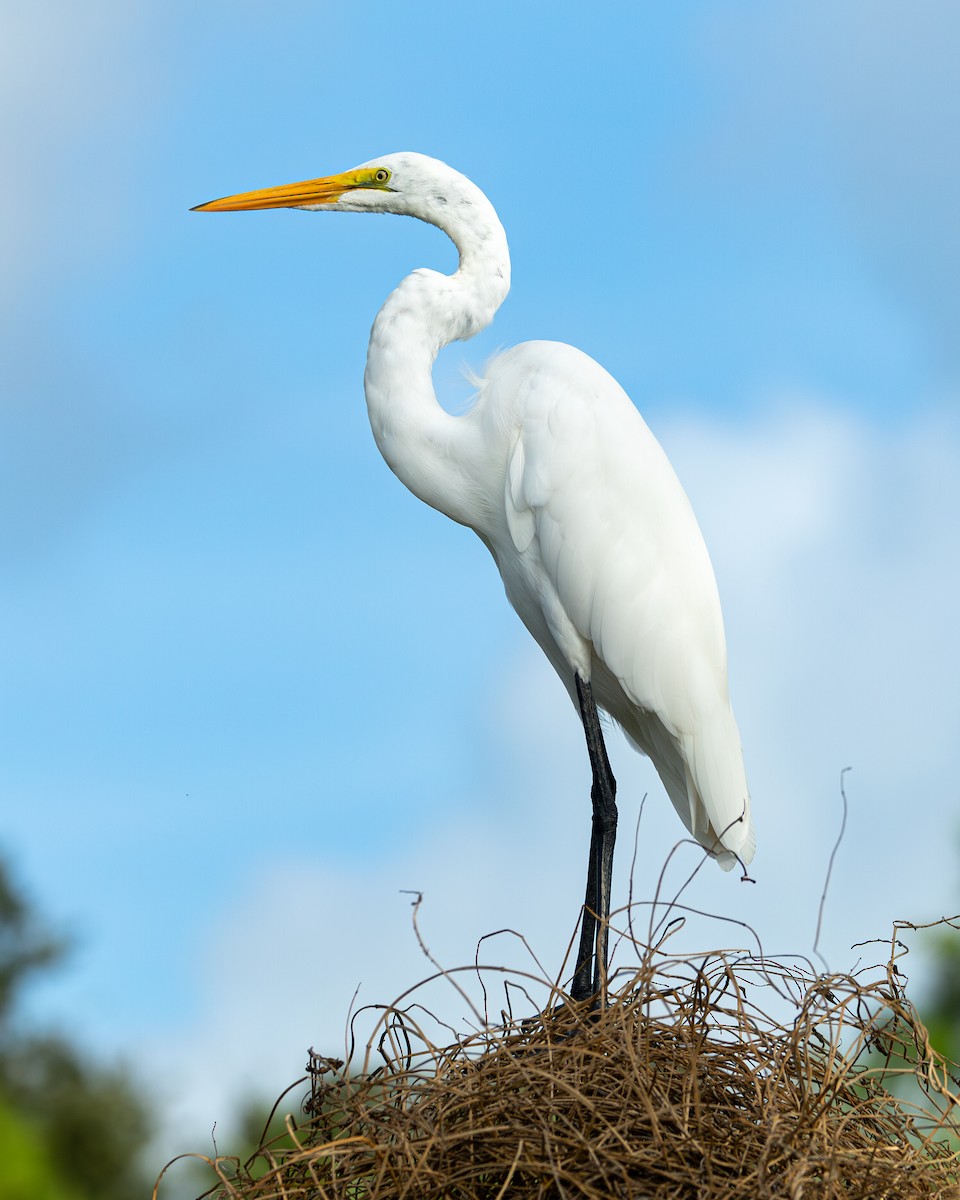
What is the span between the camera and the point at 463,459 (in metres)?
3.79

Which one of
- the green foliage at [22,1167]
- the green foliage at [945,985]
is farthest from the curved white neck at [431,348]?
the green foliage at [945,985]

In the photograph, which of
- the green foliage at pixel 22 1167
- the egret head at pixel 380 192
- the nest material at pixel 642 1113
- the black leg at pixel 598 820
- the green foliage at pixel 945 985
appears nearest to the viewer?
the nest material at pixel 642 1113

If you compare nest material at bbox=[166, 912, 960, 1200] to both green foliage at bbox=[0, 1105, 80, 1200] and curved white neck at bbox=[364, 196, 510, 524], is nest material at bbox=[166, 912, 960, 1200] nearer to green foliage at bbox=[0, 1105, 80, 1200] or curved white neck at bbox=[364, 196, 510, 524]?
curved white neck at bbox=[364, 196, 510, 524]

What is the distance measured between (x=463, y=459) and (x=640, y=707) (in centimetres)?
84

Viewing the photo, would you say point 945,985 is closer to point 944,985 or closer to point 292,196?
point 944,985

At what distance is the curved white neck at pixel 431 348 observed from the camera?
3.75 m

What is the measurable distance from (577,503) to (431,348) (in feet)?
1.94

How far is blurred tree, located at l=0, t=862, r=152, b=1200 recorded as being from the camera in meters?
10.4

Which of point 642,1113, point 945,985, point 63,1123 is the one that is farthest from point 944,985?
point 642,1113

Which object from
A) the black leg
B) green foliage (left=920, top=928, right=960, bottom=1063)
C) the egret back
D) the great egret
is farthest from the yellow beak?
green foliage (left=920, top=928, right=960, bottom=1063)

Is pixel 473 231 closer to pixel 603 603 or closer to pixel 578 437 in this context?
pixel 578 437

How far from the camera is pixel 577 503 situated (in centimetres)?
369

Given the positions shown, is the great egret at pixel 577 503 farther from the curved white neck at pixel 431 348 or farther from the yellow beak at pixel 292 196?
the yellow beak at pixel 292 196

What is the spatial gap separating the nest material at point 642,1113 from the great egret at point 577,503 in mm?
1057
